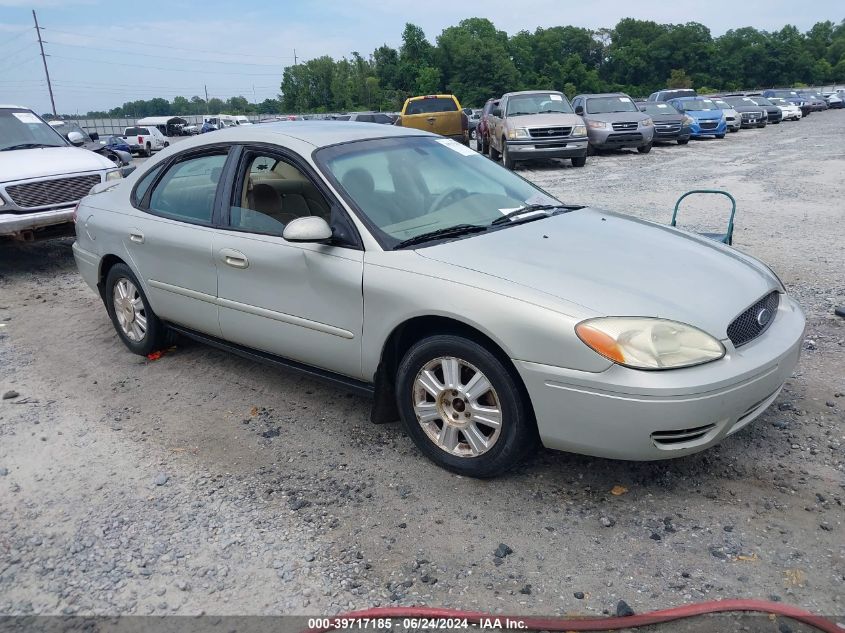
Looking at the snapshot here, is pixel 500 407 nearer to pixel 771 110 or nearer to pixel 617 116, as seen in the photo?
pixel 617 116

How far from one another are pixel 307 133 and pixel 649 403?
8.31 feet

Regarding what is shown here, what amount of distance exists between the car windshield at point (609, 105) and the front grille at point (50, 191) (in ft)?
49.8

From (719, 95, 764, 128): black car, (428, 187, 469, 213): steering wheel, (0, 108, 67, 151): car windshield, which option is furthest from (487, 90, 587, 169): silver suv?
(719, 95, 764, 128): black car

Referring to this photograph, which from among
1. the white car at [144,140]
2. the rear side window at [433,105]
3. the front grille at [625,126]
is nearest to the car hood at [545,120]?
the front grille at [625,126]

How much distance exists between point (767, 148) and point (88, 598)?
72.3 ft

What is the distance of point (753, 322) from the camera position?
3.23 meters

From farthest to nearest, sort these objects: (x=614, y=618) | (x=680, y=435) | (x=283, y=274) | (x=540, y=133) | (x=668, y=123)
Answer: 1. (x=668, y=123)
2. (x=540, y=133)
3. (x=283, y=274)
4. (x=680, y=435)
5. (x=614, y=618)

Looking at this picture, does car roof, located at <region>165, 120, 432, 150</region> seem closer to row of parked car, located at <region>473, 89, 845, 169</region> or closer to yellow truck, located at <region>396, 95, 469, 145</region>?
row of parked car, located at <region>473, 89, 845, 169</region>

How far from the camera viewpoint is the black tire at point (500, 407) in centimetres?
310

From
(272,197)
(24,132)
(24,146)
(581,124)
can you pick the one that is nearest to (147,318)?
(272,197)

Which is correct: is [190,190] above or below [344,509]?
above

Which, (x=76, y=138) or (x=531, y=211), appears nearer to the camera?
(x=531, y=211)

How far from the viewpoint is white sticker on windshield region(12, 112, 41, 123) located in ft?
30.6

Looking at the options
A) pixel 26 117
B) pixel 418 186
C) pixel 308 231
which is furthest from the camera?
pixel 26 117
